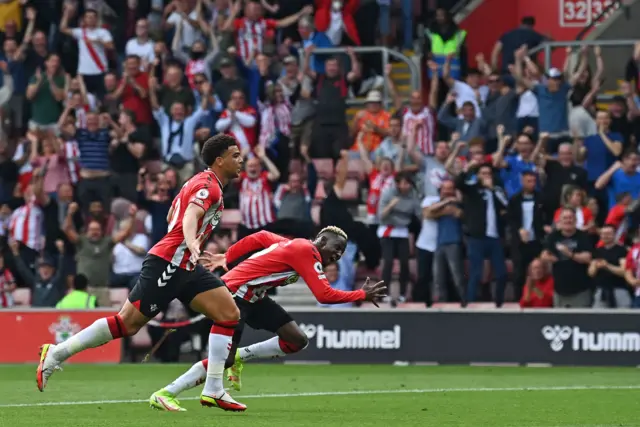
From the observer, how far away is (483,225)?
20578mm

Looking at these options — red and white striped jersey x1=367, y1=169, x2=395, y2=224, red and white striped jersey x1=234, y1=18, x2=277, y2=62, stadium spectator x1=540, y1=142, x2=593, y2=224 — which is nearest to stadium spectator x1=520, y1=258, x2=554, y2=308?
stadium spectator x1=540, y1=142, x2=593, y2=224

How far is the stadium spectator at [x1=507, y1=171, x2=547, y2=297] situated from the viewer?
2064 cm

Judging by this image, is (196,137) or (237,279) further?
(196,137)

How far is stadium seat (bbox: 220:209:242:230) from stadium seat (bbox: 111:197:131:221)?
58.5 inches

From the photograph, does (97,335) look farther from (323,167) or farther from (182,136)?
(182,136)

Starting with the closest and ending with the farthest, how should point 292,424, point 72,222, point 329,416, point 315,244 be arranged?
point 292,424
point 329,416
point 315,244
point 72,222

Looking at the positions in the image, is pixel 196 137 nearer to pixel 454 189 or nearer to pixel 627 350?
pixel 454 189

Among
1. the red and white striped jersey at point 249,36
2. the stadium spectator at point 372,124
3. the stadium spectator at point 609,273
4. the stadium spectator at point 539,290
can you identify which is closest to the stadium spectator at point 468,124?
the stadium spectator at point 372,124

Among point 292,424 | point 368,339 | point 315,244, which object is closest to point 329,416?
point 292,424

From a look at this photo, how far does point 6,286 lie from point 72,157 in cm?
239

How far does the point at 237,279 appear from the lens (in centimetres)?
1306

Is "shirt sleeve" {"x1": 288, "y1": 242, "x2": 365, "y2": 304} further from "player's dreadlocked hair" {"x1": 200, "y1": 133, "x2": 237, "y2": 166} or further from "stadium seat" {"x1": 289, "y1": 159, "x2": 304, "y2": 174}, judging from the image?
"stadium seat" {"x1": 289, "y1": 159, "x2": 304, "y2": 174}

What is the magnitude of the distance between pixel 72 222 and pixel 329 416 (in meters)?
11.6

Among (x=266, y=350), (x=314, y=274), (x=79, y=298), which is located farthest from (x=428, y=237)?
(x=314, y=274)
